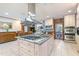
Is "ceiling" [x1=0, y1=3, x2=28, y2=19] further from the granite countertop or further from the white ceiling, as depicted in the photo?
the granite countertop

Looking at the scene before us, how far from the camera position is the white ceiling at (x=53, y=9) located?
2014 mm

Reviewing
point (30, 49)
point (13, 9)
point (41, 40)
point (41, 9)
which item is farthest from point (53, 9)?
point (30, 49)

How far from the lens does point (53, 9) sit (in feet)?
6.84

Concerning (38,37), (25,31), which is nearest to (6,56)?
(25,31)

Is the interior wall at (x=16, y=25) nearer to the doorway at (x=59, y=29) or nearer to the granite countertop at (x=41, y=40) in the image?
the granite countertop at (x=41, y=40)

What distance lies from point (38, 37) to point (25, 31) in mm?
319

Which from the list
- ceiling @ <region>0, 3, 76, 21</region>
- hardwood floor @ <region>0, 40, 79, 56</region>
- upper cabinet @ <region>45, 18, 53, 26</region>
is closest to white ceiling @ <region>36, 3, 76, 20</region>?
ceiling @ <region>0, 3, 76, 21</region>

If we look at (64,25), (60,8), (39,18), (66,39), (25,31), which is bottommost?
(66,39)

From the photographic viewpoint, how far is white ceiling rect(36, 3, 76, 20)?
2014 mm

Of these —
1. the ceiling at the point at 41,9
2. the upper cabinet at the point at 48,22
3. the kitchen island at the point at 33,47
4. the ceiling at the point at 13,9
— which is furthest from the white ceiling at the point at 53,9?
the kitchen island at the point at 33,47

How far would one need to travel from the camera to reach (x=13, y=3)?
200 centimetres

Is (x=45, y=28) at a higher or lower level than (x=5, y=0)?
lower

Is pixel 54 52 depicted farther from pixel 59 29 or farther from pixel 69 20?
pixel 69 20

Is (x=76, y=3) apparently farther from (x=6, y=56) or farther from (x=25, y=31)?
(x=6, y=56)
